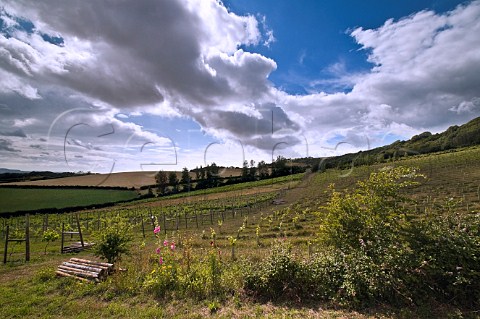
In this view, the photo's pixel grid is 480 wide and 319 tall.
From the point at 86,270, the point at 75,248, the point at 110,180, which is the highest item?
the point at 110,180

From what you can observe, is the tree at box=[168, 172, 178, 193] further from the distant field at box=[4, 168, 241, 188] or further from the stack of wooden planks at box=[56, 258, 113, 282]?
the stack of wooden planks at box=[56, 258, 113, 282]

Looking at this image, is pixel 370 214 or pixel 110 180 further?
pixel 110 180

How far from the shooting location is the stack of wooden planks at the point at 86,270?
820 centimetres

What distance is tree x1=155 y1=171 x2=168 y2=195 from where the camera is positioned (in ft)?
232

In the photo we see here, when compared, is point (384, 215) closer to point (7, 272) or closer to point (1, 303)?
point (1, 303)

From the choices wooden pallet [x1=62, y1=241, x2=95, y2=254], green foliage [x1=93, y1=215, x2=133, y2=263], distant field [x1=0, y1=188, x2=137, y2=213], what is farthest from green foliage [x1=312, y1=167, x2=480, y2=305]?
distant field [x1=0, y1=188, x2=137, y2=213]

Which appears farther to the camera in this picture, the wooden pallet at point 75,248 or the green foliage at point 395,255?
the wooden pallet at point 75,248

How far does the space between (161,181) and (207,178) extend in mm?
15046

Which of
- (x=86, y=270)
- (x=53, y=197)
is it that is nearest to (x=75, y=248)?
(x=86, y=270)

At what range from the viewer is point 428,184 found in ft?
109

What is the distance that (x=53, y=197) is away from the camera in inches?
2239

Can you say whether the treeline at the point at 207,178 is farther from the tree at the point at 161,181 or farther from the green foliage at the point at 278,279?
the green foliage at the point at 278,279

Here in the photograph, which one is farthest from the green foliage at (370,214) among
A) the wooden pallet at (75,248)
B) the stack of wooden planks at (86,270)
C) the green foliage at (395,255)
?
the wooden pallet at (75,248)

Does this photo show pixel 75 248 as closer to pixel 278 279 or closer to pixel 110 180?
pixel 278 279
